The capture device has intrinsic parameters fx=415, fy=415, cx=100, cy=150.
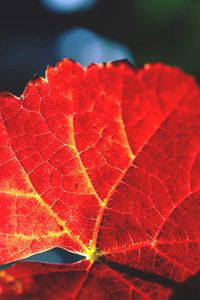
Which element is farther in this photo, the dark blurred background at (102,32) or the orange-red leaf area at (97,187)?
the dark blurred background at (102,32)

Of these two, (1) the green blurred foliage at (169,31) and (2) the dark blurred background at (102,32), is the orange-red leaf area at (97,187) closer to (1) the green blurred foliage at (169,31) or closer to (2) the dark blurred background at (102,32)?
(2) the dark blurred background at (102,32)

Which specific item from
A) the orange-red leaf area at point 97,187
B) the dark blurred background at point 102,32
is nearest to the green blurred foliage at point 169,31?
the dark blurred background at point 102,32

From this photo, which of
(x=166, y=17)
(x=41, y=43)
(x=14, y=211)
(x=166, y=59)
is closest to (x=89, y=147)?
(x=14, y=211)

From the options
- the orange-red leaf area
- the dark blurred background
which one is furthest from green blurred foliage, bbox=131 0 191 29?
the orange-red leaf area

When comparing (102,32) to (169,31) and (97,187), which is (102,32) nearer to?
(169,31)

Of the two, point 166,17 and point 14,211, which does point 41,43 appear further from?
point 14,211

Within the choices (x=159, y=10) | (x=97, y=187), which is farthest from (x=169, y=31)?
(x=97, y=187)

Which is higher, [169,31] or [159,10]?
[159,10]

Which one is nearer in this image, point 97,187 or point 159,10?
point 97,187

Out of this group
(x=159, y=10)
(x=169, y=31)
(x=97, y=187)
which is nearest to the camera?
(x=97, y=187)
